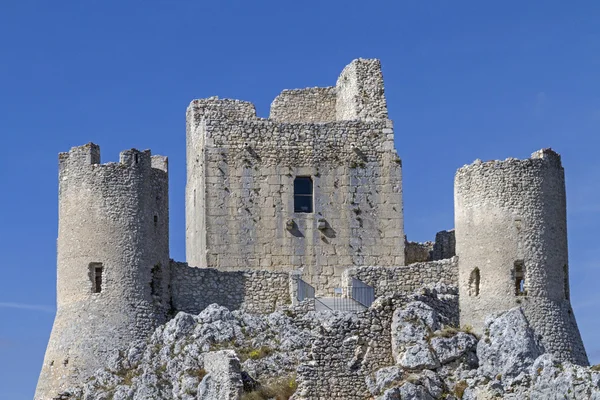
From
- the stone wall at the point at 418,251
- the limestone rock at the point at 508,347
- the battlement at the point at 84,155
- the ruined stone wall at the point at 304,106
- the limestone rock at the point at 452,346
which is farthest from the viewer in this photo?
the ruined stone wall at the point at 304,106


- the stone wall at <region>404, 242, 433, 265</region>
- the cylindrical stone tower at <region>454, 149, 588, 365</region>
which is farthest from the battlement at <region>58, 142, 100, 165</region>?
the stone wall at <region>404, 242, 433, 265</region>

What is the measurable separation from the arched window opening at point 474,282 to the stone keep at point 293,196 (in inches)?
156

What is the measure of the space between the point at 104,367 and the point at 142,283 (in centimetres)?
262

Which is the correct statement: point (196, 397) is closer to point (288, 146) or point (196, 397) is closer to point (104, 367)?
point (104, 367)

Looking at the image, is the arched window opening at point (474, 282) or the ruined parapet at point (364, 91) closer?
the arched window opening at point (474, 282)

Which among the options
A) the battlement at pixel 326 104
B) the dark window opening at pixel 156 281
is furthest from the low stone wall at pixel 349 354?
the battlement at pixel 326 104

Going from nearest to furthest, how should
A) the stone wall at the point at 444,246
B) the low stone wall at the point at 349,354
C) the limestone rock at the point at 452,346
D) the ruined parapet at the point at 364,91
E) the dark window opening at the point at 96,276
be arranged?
1. the low stone wall at the point at 349,354
2. the limestone rock at the point at 452,346
3. the dark window opening at the point at 96,276
4. the ruined parapet at the point at 364,91
5. the stone wall at the point at 444,246

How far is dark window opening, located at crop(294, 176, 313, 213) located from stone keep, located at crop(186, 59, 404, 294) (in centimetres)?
16

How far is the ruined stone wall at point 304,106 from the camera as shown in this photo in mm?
64062

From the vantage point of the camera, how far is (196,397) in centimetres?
5225

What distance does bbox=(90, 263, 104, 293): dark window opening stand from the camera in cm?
5575

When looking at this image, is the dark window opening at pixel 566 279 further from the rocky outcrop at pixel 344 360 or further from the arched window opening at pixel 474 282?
the rocky outcrop at pixel 344 360

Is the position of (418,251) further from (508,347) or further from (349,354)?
(349,354)

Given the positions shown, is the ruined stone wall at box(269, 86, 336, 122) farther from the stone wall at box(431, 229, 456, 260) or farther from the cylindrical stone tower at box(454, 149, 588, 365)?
the cylindrical stone tower at box(454, 149, 588, 365)
